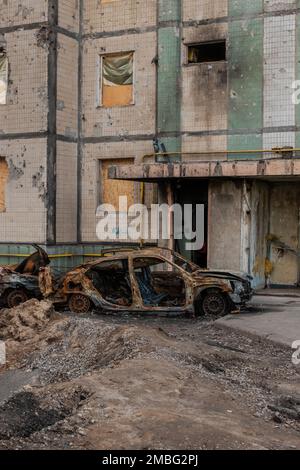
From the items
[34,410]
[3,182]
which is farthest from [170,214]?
[34,410]

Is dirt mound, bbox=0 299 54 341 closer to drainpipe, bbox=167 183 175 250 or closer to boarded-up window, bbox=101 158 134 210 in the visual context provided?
drainpipe, bbox=167 183 175 250

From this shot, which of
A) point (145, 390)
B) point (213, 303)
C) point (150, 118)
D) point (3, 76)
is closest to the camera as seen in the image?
point (145, 390)

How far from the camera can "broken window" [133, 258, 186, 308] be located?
1423cm

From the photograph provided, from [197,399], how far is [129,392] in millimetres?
769

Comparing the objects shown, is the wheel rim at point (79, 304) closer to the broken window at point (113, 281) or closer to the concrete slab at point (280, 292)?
the broken window at point (113, 281)

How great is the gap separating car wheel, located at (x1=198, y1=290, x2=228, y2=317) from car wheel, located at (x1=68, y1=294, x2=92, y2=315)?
7.96 ft

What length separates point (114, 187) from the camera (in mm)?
19312

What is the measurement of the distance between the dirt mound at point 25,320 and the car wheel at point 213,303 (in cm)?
315

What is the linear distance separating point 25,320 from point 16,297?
7.19 feet

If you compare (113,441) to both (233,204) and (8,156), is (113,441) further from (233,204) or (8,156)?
(8,156)

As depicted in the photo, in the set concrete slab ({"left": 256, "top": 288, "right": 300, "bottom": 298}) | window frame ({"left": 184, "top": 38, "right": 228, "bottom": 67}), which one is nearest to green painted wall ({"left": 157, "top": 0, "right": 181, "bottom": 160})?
window frame ({"left": 184, "top": 38, "right": 228, "bottom": 67})

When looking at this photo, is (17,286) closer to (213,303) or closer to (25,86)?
(213,303)

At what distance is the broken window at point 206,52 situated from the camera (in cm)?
1789

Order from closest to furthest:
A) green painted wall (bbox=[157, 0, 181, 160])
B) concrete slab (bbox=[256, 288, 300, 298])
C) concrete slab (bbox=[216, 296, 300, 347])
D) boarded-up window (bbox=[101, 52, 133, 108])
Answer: concrete slab (bbox=[216, 296, 300, 347]), concrete slab (bbox=[256, 288, 300, 298]), green painted wall (bbox=[157, 0, 181, 160]), boarded-up window (bbox=[101, 52, 133, 108])
